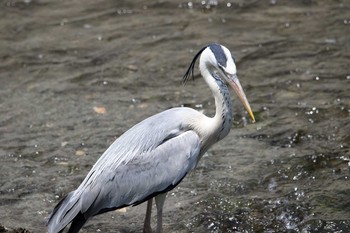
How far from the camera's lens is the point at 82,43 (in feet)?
31.8

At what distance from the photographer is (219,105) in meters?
5.89

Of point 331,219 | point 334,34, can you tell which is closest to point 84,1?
point 334,34

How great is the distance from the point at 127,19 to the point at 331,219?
5079mm

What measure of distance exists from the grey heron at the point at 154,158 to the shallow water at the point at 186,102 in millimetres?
486

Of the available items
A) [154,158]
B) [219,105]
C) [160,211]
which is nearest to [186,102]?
[219,105]

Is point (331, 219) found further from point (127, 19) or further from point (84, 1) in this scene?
point (84, 1)

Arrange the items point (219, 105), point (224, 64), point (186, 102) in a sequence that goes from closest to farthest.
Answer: point (224, 64) → point (219, 105) → point (186, 102)

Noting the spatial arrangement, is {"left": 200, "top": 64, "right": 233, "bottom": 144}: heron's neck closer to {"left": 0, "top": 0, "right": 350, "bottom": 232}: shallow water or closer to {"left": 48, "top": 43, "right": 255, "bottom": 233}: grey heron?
{"left": 48, "top": 43, "right": 255, "bottom": 233}: grey heron

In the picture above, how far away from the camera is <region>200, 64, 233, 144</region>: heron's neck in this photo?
588 cm

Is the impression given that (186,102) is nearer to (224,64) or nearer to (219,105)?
(219,105)

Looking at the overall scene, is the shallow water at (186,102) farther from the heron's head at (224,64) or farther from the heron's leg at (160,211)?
the heron's head at (224,64)

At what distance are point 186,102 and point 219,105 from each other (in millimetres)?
2264

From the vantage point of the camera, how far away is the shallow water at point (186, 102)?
6.26 metres

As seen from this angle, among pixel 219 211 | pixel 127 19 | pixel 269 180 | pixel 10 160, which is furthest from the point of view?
pixel 127 19
